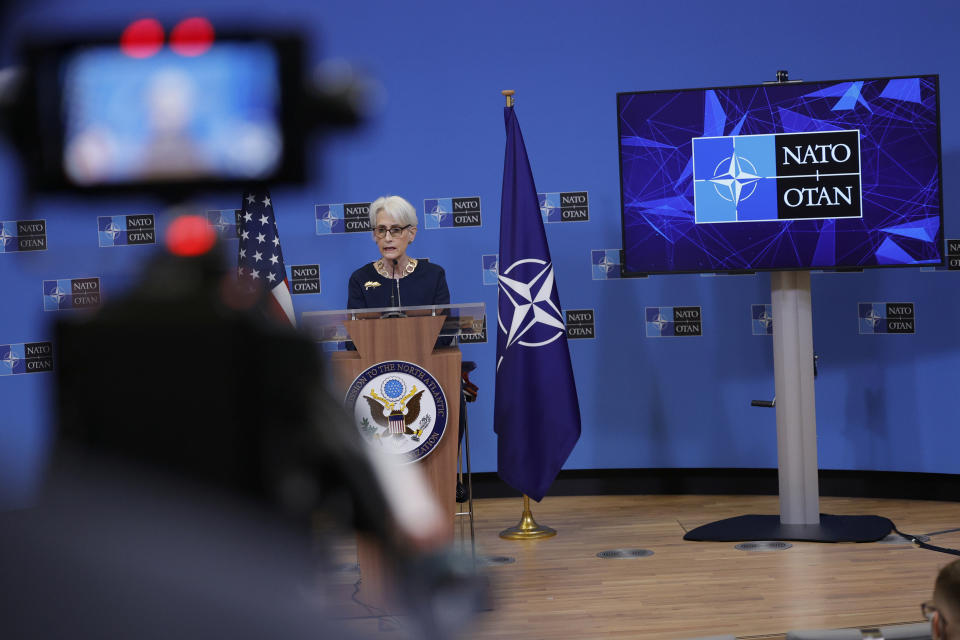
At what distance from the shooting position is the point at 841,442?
5184 mm

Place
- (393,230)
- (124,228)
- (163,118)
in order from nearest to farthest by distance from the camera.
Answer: (163,118), (124,228), (393,230)

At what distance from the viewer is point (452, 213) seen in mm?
5500

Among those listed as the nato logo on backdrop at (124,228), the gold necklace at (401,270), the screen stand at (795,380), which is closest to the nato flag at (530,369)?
the gold necklace at (401,270)

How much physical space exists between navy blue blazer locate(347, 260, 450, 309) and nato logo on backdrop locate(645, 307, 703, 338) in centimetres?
151

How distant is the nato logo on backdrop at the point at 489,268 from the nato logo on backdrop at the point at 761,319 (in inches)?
56.7

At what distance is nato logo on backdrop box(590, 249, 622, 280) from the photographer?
214 inches

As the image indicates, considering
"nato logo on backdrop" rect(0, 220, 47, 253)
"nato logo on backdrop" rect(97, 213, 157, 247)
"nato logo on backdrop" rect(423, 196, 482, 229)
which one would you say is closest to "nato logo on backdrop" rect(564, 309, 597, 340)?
"nato logo on backdrop" rect(423, 196, 482, 229)

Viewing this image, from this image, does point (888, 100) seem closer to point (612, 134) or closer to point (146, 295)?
point (612, 134)

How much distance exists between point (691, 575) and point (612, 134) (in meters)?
2.68

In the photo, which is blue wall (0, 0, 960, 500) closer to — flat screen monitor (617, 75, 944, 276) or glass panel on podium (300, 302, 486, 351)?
flat screen monitor (617, 75, 944, 276)

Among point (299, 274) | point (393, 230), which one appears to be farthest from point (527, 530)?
point (299, 274)

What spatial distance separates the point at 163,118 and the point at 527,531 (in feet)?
14.1

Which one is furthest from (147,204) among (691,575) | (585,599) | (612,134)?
(612,134)

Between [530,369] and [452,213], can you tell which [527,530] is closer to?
[530,369]
